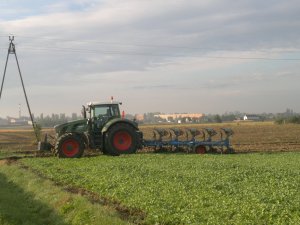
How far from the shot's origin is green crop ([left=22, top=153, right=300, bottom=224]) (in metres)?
9.33

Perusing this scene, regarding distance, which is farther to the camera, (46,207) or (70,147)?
(70,147)

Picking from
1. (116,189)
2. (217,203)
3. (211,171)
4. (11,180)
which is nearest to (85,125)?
(11,180)

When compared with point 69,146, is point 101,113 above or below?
above

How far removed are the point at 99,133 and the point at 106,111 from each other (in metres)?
1.35

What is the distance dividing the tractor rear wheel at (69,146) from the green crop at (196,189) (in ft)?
16.5

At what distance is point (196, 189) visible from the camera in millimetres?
12266

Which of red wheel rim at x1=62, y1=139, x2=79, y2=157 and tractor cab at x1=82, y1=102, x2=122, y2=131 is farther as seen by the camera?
tractor cab at x1=82, y1=102, x2=122, y2=131

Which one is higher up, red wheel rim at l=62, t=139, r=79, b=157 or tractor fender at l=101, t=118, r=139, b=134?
tractor fender at l=101, t=118, r=139, b=134

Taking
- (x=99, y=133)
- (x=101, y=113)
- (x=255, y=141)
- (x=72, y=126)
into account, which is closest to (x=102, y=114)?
(x=101, y=113)

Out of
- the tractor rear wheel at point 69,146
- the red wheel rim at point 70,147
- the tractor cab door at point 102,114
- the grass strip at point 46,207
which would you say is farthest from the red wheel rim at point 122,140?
the grass strip at point 46,207

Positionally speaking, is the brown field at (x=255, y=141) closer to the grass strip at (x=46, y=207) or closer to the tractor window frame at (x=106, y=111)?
the tractor window frame at (x=106, y=111)

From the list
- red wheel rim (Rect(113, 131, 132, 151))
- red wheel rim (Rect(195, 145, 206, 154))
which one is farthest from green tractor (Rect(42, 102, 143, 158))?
red wheel rim (Rect(195, 145, 206, 154))

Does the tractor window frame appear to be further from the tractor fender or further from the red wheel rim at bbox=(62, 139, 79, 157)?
the red wheel rim at bbox=(62, 139, 79, 157)

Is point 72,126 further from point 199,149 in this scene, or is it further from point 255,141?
point 255,141
